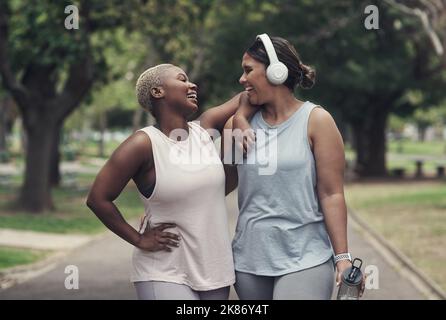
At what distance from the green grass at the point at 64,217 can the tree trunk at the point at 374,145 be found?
15.4 m

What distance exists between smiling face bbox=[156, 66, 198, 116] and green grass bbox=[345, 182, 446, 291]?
717 cm

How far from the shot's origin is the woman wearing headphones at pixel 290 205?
3.98 m

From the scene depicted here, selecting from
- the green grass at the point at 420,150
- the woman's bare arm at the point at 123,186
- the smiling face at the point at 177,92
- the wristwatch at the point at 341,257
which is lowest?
the green grass at the point at 420,150

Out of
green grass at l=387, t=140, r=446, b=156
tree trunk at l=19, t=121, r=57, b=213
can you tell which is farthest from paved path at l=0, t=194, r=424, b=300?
green grass at l=387, t=140, r=446, b=156

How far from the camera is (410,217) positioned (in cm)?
2012

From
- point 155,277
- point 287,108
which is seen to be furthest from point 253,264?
point 287,108

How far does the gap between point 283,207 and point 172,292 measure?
0.60 meters

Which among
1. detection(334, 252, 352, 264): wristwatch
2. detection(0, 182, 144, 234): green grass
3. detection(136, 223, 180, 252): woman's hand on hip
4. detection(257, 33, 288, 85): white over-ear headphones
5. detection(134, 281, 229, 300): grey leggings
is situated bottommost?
detection(0, 182, 144, 234): green grass

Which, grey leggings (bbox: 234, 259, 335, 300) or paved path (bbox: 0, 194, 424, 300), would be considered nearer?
grey leggings (bbox: 234, 259, 335, 300)

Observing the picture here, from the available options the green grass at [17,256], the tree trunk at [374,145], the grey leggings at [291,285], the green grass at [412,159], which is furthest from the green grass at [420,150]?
the grey leggings at [291,285]

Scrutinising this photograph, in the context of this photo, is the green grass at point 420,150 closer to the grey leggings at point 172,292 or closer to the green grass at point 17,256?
the green grass at point 17,256

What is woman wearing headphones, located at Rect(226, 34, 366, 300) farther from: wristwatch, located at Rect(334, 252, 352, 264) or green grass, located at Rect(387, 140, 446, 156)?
green grass, located at Rect(387, 140, 446, 156)

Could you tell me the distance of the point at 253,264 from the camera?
13.3ft

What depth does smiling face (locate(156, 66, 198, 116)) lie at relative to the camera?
13.4 feet
